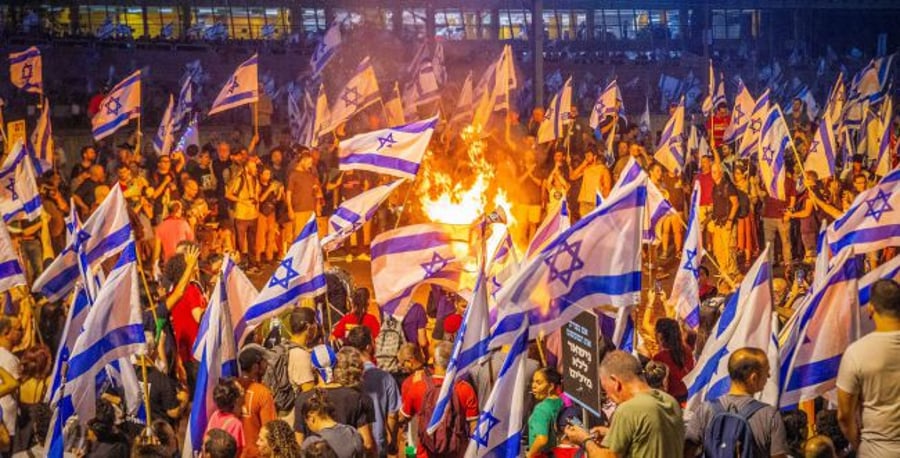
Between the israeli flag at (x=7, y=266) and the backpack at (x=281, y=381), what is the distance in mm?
2492

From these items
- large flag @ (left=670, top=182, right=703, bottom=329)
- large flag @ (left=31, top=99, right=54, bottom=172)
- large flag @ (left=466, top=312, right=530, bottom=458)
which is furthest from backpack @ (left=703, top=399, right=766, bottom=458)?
large flag @ (left=31, top=99, right=54, bottom=172)

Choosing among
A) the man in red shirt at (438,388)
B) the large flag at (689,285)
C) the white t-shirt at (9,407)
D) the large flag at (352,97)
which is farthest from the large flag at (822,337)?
the large flag at (352,97)

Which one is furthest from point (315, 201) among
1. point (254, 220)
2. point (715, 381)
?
point (715, 381)

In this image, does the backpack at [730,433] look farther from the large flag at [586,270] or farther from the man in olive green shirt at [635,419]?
the large flag at [586,270]

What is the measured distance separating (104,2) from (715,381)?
139 feet

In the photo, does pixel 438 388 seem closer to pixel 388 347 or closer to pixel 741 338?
pixel 388 347

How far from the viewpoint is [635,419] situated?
6.14m

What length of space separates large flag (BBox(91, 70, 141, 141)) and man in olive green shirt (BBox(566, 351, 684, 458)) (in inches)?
606

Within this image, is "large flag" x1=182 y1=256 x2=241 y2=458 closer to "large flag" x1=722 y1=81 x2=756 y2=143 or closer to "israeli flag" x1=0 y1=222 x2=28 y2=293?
"israeli flag" x1=0 y1=222 x2=28 y2=293

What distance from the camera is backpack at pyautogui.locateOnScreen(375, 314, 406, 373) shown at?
34.2 ft

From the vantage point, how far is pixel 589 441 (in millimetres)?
6316

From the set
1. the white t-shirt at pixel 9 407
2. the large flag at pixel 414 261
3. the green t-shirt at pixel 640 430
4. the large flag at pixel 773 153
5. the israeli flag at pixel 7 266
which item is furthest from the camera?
the large flag at pixel 773 153

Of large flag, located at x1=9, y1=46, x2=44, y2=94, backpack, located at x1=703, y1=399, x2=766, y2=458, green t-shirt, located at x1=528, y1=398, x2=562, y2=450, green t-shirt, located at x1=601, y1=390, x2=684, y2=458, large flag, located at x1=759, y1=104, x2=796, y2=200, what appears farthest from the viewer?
large flag, located at x1=9, y1=46, x2=44, y2=94

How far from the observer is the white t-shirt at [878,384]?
6648mm
